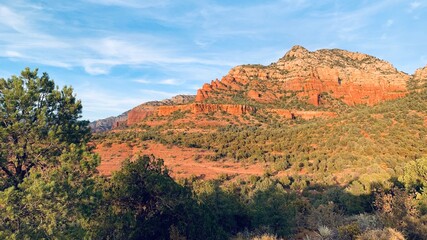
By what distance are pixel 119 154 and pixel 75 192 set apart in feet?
111

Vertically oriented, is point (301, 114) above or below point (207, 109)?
below

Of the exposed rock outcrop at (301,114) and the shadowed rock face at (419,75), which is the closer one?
the shadowed rock face at (419,75)

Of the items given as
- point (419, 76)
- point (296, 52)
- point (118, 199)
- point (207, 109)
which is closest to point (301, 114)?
point (207, 109)

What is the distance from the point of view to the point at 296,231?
1644cm

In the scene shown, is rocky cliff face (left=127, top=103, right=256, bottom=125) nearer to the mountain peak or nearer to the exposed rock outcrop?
the exposed rock outcrop

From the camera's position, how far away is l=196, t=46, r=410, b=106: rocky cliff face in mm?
87188

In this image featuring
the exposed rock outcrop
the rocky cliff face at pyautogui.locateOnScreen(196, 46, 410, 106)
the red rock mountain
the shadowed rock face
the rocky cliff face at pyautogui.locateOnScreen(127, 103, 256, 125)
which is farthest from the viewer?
the rocky cliff face at pyautogui.locateOnScreen(196, 46, 410, 106)

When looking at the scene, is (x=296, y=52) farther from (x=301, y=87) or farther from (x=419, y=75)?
(x=419, y=75)

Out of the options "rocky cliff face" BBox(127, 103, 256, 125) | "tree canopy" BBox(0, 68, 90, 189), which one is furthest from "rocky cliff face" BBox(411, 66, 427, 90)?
"tree canopy" BBox(0, 68, 90, 189)

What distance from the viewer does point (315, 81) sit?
93000mm

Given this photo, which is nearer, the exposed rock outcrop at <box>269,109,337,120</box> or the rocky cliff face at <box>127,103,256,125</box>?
the exposed rock outcrop at <box>269,109,337,120</box>

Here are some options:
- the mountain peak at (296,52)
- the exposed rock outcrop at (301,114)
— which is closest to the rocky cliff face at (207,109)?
the exposed rock outcrop at (301,114)

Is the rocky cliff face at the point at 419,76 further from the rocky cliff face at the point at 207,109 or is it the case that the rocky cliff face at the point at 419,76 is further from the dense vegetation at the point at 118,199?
the dense vegetation at the point at 118,199

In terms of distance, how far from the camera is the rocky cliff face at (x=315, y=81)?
286ft
